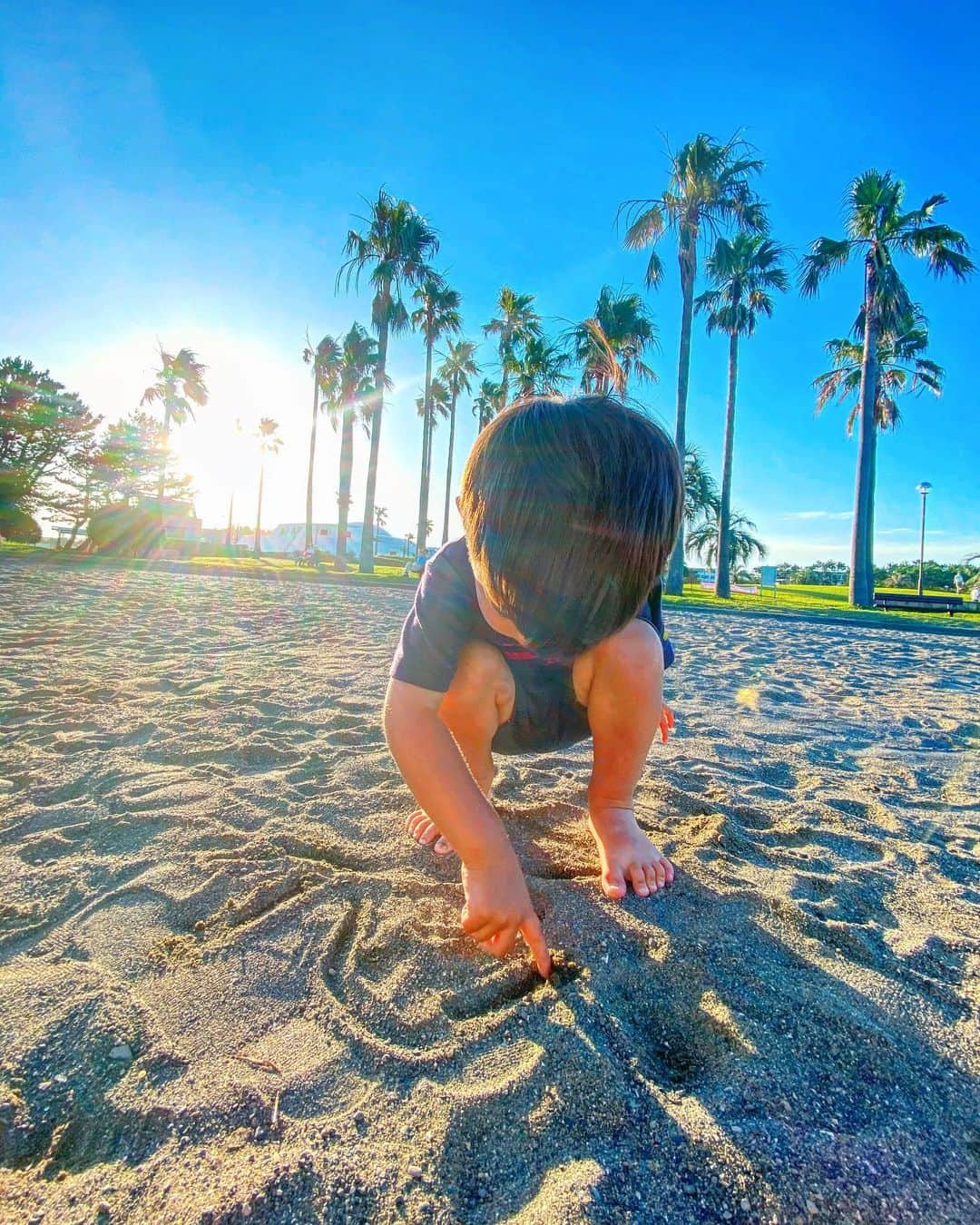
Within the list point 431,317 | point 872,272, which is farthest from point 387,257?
point 872,272

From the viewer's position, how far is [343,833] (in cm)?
168

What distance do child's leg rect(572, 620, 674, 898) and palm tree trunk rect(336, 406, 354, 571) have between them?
844 inches

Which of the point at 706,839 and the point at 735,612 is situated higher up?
the point at 735,612

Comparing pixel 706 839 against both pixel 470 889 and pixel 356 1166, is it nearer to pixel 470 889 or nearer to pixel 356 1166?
pixel 470 889

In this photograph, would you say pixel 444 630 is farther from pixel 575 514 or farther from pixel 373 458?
pixel 373 458

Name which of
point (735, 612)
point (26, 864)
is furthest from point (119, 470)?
point (26, 864)

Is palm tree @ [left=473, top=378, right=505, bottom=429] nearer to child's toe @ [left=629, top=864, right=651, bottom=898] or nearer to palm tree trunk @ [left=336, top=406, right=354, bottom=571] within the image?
palm tree trunk @ [left=336, top=406, right=354, bottom=571]

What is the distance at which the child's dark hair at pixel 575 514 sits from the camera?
100 centimetres

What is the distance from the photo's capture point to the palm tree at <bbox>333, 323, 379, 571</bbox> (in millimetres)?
22031

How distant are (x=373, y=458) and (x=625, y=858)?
20136mm

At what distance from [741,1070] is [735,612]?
1231 centimetres

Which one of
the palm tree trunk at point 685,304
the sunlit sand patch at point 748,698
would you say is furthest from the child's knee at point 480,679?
the palm tree trunk at point 685,304

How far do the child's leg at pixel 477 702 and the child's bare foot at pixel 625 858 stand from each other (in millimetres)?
369

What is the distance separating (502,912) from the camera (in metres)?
1.12
